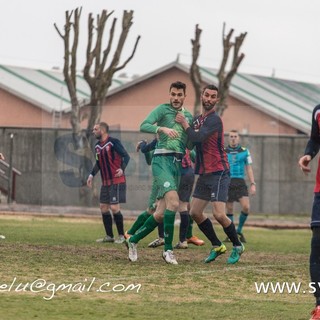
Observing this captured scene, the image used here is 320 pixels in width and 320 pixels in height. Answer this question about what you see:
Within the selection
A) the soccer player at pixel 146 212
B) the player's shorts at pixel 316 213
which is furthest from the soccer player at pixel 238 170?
the player's shorts at pixel 316 213

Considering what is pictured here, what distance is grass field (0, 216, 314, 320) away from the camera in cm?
1162

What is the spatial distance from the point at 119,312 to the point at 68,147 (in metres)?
30.7

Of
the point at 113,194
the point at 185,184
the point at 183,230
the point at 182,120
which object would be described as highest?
the point at 182,120

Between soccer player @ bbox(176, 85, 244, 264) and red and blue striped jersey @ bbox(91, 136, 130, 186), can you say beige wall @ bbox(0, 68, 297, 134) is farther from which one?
soccer player @ bbox(176, 85, 244, 264)

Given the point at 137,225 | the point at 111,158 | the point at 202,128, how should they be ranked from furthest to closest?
the point at 111,158, the point at 137,225, the point at 202,128

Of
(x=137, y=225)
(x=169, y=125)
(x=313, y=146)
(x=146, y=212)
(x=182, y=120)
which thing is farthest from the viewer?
(x=146, y=212)

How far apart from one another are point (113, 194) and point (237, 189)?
3.04 m

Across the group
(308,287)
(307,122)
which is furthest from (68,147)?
(308,287)

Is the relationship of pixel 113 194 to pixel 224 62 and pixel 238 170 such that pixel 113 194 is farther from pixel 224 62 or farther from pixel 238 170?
pixel 224 62

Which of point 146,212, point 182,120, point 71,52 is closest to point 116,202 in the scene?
point 146,212

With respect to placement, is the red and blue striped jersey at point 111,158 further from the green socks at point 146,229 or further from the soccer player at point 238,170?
the green socks at point 146,229

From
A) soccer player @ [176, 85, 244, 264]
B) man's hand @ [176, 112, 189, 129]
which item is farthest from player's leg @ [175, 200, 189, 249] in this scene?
man's hand @ [176, 112, 189, 129]

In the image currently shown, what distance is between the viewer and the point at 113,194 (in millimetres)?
21906

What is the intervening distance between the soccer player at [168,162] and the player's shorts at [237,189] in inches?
267
